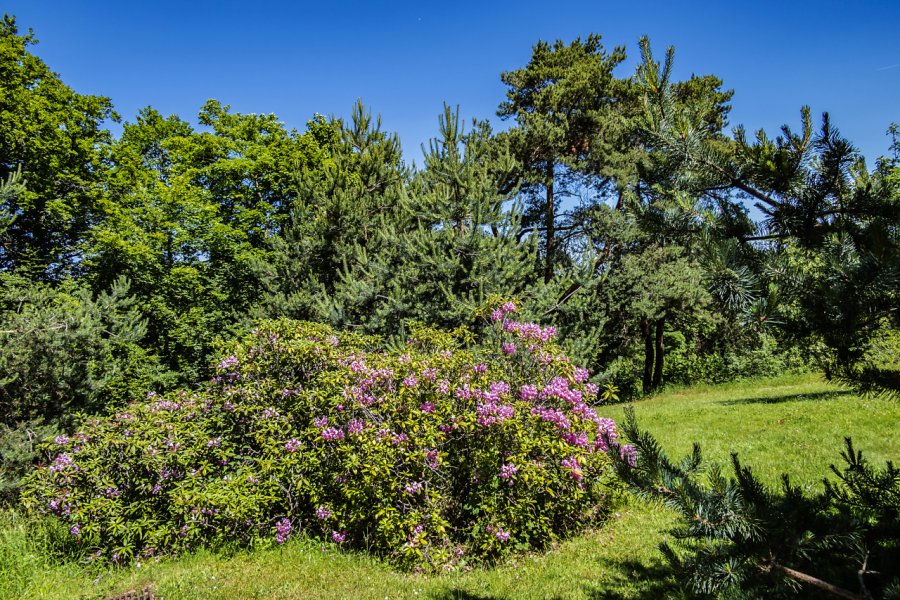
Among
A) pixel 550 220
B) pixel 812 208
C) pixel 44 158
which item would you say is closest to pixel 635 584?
pixel 812 208

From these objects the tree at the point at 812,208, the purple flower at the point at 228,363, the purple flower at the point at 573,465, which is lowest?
the purple flower at the point at 573,465

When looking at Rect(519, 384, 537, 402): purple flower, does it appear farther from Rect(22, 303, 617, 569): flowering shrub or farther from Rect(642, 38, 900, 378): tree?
Rect(642, 38, 900, 378): tree

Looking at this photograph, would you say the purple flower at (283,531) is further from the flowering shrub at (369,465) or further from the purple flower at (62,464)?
the purple flower at (62,464)

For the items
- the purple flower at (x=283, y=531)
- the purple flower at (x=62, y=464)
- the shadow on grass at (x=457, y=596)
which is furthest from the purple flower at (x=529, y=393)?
the purple flower at (x=62, y=464)

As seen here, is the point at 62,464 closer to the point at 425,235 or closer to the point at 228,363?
the point at 228,363

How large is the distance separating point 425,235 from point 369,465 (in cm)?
627

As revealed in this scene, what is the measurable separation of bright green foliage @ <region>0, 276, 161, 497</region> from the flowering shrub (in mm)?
4000

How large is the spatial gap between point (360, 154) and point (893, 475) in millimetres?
14996

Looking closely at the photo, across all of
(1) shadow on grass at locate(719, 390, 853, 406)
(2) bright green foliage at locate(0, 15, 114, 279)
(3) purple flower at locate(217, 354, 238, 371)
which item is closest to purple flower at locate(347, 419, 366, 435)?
(3) purple flower at locate(217, 354, 238, 371)

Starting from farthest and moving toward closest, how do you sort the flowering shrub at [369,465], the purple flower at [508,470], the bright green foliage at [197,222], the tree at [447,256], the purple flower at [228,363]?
the bright green foliage at [197,222] → the tree at [447,256] → the purple flower at [228,363] → the flowering shrub at [369,465] → the purple flower at [508,470]

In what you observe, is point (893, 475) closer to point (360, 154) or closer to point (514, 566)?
point (514, 566)

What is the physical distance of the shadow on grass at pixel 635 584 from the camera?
415 cm

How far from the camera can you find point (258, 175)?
18109mm

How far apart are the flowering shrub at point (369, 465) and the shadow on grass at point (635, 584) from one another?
0.99m
